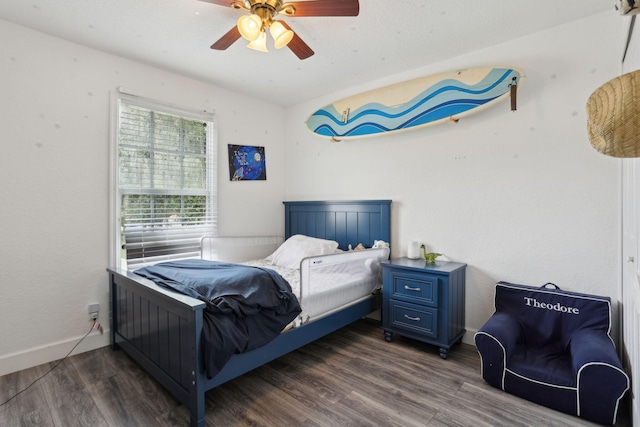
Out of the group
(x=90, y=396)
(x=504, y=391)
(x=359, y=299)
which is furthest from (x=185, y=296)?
(x=504, y=391)

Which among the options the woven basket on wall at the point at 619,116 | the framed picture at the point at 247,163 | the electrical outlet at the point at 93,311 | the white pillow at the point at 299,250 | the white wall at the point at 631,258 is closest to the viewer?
the woven basket on wall at the point at 619,116

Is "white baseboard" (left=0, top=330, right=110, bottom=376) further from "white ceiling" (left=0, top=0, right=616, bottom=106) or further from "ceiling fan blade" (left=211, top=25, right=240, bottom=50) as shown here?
"ceiling fan blade" (left=211, top=25, right=240, bottom=50)

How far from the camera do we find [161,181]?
2957 millimetres

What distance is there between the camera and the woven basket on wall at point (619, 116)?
60 centimetres

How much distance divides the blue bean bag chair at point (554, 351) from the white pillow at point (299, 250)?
1512 millimetres

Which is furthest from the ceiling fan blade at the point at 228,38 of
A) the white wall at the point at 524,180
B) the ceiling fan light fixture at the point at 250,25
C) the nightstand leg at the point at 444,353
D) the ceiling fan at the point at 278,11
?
the nightstand leg at the point at 444,353

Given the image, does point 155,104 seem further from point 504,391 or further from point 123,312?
point 504,391

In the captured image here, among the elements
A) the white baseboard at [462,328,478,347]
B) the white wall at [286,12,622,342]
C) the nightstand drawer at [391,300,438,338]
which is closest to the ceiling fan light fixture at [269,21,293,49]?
the white wall at [286,12,622,342]

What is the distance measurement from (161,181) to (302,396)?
2.22 m

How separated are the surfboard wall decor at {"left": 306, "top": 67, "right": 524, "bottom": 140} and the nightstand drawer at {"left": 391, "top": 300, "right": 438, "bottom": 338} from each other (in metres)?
1.55

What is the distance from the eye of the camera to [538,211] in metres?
2.35

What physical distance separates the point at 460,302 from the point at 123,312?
8.79ft

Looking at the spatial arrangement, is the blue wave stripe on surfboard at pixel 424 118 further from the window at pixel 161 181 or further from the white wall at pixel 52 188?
the white wall at pixel 52 188

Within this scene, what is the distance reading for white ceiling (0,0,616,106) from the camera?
203 centimetres
